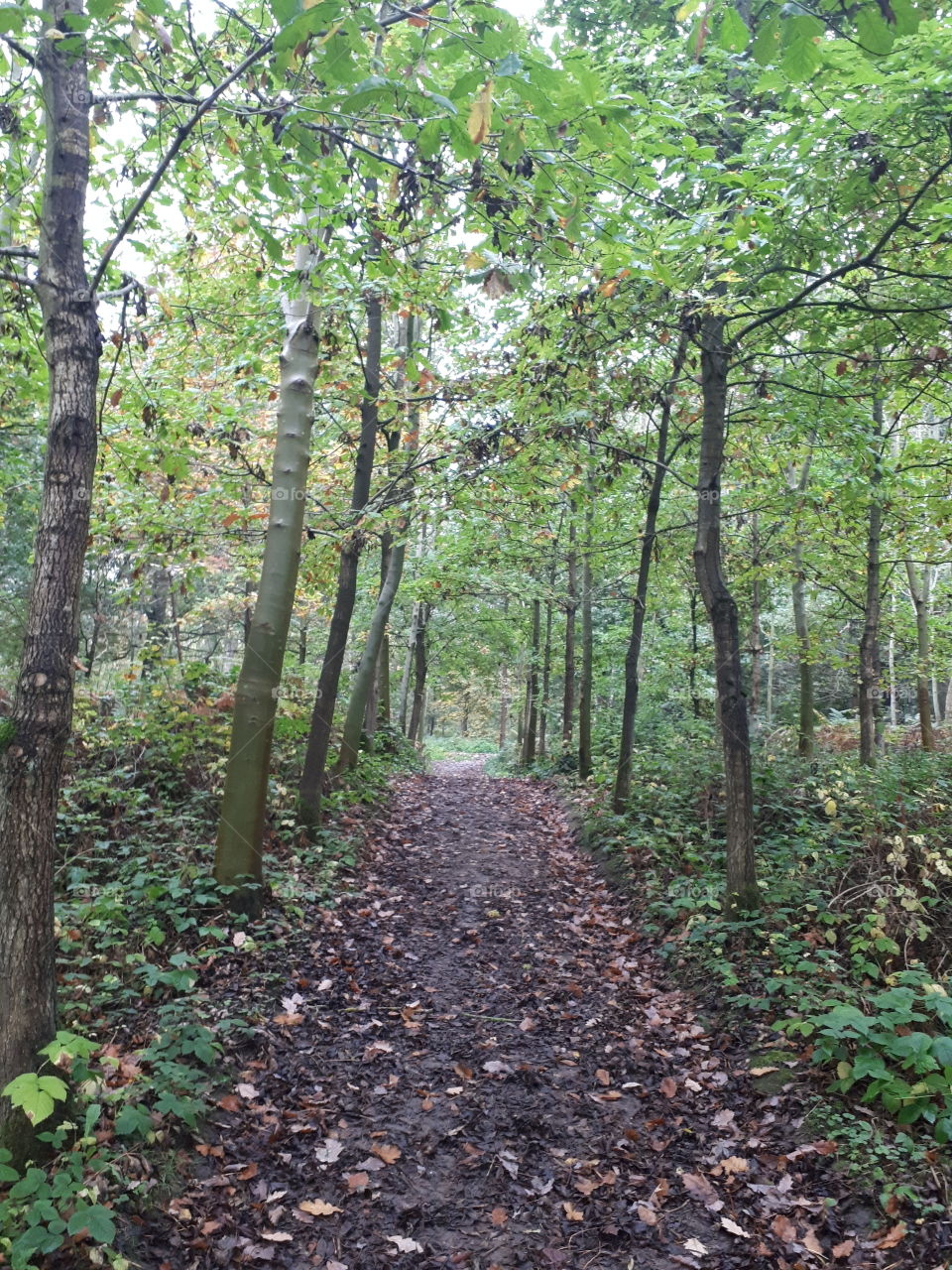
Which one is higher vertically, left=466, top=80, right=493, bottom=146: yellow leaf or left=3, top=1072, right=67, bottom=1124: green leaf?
left=466, top=80, right=493, bottom=146: yellow leaf

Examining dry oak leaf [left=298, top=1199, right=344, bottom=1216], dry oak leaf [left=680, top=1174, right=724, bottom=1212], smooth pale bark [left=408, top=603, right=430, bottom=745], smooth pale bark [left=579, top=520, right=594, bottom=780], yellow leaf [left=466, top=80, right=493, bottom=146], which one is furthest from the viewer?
smooth pale bark [left=408, top=603, right=430, bottom=745]

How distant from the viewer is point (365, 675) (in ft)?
41.9

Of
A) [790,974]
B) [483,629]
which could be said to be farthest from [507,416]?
[483,629]

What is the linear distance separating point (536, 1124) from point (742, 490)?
1030cm

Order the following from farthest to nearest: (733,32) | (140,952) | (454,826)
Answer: (454,826) < (140,952) < (733,32)

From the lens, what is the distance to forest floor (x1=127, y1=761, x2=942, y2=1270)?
3.40 meters

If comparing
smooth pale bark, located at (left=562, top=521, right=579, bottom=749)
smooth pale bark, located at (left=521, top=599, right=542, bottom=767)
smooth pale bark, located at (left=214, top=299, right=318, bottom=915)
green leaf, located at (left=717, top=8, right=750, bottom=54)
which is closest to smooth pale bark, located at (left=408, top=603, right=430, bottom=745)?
smooth pale bark, located at (left=521, top=599, right=542, bottom=767)

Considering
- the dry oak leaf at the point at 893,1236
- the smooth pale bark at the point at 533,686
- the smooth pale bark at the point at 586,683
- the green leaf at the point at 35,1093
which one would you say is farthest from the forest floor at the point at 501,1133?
the smooth pale bark at the point at 533,686

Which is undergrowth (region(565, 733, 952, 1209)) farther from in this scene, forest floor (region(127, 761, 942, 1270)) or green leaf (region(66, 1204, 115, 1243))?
green leaf (region(66, 1204, 115, 1243))

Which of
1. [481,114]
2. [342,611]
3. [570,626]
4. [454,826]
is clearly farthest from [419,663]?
[481,114]

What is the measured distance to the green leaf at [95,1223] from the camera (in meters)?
2.87

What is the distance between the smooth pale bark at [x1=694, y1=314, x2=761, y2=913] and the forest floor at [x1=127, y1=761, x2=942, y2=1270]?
1.17 meters

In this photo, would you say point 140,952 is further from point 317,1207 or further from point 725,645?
point 725,645

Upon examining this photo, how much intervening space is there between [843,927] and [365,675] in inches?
345
